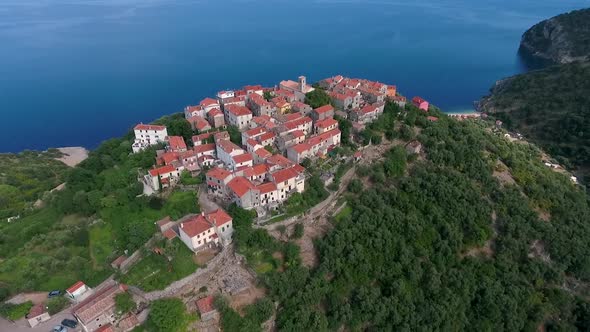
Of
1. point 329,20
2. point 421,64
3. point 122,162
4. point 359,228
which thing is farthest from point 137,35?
point 359,228

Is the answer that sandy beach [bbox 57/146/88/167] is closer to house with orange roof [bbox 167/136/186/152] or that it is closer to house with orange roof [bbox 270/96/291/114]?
house with orange roof [bbox 167/136/186/152]

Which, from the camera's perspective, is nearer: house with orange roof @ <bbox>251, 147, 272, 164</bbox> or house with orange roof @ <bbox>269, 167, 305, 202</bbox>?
house with orange roof @ <bbox>269, 167, 305, 202</bbox>

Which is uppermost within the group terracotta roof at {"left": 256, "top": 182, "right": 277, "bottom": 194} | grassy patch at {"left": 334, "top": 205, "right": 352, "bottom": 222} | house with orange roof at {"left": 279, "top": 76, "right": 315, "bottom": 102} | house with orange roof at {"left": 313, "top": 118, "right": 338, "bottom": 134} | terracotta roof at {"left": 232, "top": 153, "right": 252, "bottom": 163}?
house with orange roof at {"left": 279, "top": 76, "right": 315, "bottom": 102}

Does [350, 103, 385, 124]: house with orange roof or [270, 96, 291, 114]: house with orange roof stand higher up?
[270, 96, 291, 114]: house with orange roof

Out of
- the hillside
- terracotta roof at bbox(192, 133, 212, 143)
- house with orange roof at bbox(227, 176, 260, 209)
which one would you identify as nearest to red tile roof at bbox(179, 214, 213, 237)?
house with orange roof at bbox(227, 176, 260, 209)

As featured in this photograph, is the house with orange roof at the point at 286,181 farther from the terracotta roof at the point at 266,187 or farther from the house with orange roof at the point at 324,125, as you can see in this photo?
the house with orange roof at the point at 324,125

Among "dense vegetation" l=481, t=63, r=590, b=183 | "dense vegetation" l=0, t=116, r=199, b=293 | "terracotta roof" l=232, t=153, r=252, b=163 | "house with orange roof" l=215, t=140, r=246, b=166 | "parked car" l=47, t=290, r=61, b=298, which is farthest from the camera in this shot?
"dense vegetation" l=481, t=63, r=590, b=183

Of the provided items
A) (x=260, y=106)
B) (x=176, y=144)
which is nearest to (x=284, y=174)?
(x=260, y=106)

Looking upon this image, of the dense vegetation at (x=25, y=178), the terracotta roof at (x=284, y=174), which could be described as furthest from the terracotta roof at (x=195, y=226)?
the dense vegetation at (x=25, y=178)

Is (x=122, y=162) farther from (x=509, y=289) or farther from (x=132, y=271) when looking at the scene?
(x=509, y=289)
